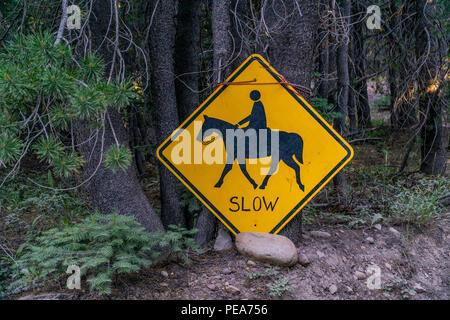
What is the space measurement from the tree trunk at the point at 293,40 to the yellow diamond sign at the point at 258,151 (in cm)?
22

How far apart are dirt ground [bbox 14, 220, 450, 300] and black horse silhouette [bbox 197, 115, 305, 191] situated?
74cm

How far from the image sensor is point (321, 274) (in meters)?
3.53

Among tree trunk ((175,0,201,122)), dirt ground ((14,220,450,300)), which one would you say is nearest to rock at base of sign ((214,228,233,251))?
dirt ground ((14,220,450,300))

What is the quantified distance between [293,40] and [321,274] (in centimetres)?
Result: 218

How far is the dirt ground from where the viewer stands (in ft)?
10.6

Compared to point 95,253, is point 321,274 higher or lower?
lower

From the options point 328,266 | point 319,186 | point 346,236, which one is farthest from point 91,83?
point 346,236

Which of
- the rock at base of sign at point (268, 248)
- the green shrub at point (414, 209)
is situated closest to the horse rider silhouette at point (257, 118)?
Answer: the rock at base of sign at point (268, 248)

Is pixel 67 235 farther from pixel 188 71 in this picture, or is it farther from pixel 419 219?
pixel 419 219

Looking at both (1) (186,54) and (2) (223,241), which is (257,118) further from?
(1) (186,54)

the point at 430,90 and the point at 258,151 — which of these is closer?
the point at 258,151

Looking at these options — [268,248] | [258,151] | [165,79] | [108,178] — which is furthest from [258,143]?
[108,178]

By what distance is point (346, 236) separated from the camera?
417 centimetres

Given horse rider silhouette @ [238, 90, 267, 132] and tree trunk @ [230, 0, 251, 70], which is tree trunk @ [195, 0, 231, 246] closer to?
tree trunk @ [230, 0, 251, 70]
